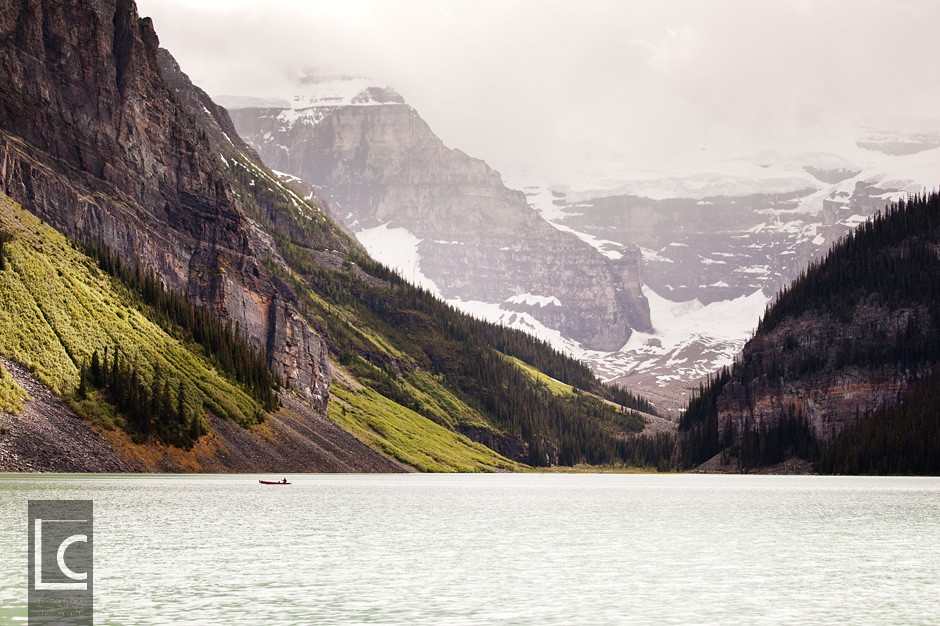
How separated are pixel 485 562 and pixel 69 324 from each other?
121m

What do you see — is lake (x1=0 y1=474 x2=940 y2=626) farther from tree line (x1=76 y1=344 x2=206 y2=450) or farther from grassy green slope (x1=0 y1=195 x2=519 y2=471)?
tree line (x1=76 y1=344 x2=206 y2=450)

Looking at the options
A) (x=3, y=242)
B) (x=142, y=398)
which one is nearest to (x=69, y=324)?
(x=3, y=242)

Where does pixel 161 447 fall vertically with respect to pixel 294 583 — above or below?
below

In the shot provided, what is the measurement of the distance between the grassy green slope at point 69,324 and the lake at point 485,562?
45.2 meters

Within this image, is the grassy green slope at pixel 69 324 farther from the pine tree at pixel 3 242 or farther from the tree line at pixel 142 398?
the tree line at pixel 142 398

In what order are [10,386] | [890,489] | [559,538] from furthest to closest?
[890,489], [10,386], [559,538]

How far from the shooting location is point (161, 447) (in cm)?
16200

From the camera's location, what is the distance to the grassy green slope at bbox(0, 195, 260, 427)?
154 meters

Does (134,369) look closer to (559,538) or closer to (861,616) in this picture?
(559,538)

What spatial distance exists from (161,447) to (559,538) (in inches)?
3852

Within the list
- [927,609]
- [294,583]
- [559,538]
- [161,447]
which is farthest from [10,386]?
[927,609]

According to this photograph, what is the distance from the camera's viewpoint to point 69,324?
552ft

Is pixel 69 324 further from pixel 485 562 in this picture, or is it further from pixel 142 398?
pixel 485 562

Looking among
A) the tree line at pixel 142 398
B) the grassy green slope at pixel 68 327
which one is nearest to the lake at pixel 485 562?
the grassy green slope at pixel 68 327
